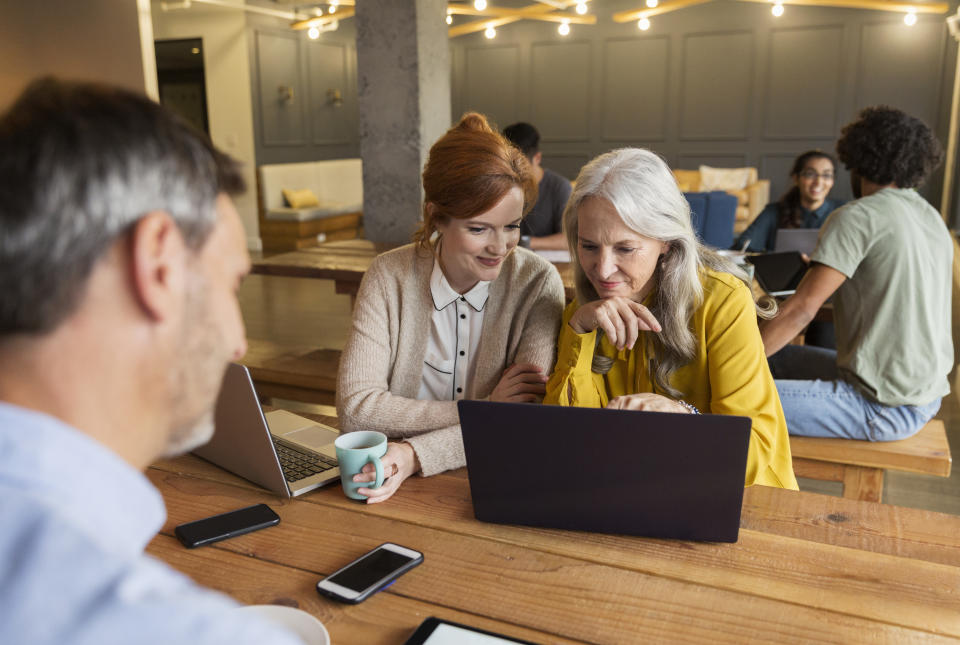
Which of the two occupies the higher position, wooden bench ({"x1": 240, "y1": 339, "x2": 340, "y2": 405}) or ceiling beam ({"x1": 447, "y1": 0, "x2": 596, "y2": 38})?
ceiling beam ({"x1": 447, "y1": 0, "x2": 596, "y2": 38})

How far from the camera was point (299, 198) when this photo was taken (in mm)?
9656

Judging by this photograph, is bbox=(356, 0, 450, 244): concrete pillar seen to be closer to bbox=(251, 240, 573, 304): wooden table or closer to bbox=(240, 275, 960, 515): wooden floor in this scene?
bbox=(251, 240, 573, 304): wooden table

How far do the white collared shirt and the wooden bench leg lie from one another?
122 cm

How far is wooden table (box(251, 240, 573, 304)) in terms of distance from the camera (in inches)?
125

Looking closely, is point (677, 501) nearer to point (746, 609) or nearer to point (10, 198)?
point (746, 609)

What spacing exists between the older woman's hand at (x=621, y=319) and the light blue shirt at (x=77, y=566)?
1120 millimetres

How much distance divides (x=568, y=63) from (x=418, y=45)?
7.17 meters

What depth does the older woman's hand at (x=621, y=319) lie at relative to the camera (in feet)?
4.90

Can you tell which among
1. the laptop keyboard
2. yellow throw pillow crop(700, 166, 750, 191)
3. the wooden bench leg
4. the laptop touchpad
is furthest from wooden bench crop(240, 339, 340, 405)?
yellow throw pillow crop(700, 166, 750, 191)

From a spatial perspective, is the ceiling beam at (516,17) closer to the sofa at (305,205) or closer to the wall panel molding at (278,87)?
the wall panel molding at (278,87)

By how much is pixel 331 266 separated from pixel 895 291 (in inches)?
84.6

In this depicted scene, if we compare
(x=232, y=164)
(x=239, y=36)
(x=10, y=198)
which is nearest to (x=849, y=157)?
(x=232, y=164)

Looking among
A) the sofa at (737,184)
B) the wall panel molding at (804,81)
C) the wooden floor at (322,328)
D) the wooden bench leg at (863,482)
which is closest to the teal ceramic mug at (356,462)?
the wooden bench leg at (863,482)

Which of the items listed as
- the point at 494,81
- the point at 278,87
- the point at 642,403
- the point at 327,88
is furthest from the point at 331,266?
the point at 494,81
